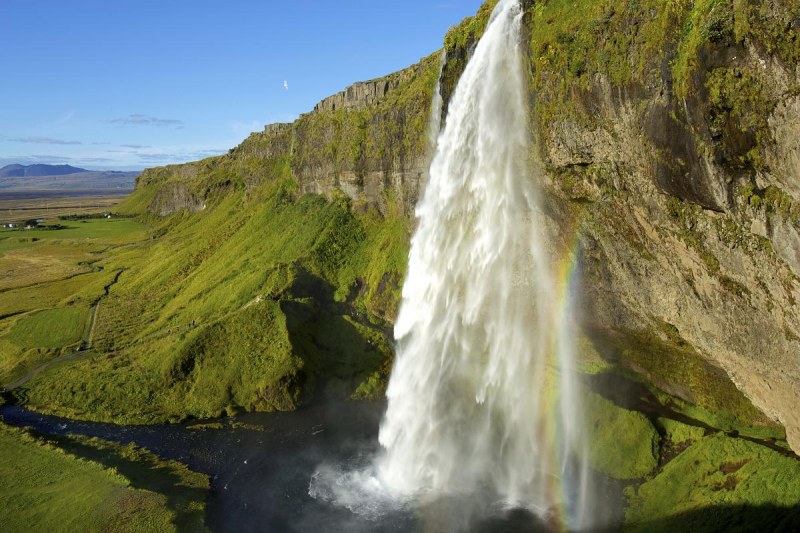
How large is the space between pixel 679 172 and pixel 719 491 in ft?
42.8

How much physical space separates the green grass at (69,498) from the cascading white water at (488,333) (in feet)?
39.0

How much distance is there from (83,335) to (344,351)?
29.2 m

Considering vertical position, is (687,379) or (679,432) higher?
(687,379)

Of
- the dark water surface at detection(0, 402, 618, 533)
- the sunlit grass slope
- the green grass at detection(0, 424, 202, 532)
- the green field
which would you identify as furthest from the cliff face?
the green field

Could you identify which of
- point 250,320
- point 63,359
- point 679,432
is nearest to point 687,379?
point 679,432

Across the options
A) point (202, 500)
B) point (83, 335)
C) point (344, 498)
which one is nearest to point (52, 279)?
point (83, 335)

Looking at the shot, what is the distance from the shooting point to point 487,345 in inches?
1320

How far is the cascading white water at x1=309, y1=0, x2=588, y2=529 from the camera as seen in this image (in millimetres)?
27062

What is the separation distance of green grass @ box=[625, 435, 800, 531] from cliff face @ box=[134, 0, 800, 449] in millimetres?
2280

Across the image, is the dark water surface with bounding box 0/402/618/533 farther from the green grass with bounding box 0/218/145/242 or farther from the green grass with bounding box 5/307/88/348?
the green grass with bounding box 0/218/145/242

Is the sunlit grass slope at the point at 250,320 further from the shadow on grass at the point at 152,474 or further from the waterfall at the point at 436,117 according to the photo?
the waterfall at the point at 436,117

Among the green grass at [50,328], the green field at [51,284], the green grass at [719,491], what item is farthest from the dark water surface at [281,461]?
A: the green grass at [50,328]

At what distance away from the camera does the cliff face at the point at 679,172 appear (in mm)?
17184

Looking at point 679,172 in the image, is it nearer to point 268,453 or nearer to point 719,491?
point 719,491
